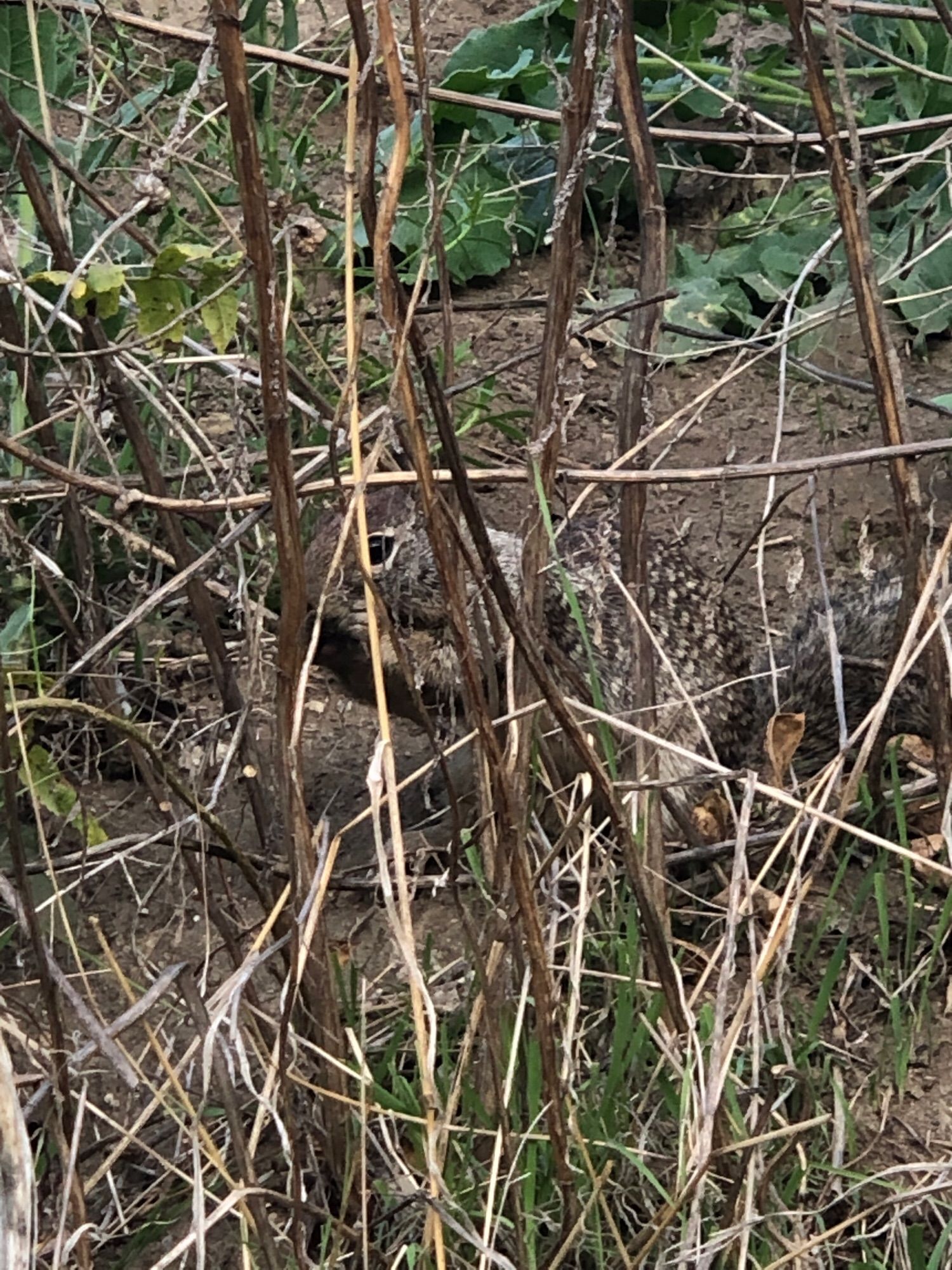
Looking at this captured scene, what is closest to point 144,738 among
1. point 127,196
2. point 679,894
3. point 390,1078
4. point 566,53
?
point 390,1078

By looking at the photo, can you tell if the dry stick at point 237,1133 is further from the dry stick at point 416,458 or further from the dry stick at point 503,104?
the dry stick at point 503,104

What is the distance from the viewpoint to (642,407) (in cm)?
192

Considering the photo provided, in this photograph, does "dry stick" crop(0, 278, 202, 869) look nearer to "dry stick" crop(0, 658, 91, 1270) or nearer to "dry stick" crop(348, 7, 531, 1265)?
"dry stick" crop(0, 658, 91, 1270)

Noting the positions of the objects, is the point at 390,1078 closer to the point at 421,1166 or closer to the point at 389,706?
the point at 421,1166

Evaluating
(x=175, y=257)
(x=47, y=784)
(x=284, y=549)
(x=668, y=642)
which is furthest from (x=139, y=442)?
(x=668, y=642)

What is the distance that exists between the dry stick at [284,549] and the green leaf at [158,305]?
1.02ft

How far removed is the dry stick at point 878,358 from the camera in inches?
69.1

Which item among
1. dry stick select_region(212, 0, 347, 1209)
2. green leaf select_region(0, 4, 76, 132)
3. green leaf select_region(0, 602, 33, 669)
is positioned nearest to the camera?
dry stick select_region(212, 0, 347, 1209)

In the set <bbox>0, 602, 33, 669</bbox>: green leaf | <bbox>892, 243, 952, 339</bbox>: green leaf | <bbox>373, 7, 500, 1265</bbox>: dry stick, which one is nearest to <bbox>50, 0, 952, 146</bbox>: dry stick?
<bbox>373, 7, 500, 1265</bbox>: dry stick

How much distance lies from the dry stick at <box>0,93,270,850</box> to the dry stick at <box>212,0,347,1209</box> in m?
0.30

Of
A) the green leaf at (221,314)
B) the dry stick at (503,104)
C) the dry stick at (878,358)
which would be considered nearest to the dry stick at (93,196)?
the green leaf at (221,314)

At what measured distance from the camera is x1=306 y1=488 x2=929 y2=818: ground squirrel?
2.69 metres

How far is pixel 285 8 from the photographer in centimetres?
274

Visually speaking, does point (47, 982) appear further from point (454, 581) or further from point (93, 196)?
point (93, 196)
